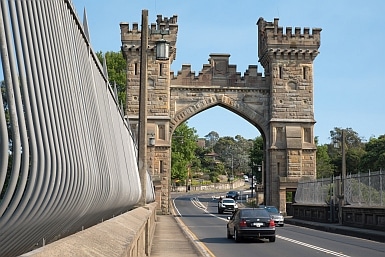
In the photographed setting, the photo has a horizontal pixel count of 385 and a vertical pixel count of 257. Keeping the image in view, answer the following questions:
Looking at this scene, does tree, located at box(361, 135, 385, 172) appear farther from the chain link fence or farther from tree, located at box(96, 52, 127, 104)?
the chain link fence

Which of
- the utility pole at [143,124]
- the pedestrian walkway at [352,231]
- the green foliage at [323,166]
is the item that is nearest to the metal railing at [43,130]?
the utility pole at [143,124]

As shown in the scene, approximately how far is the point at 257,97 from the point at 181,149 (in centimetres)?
4205

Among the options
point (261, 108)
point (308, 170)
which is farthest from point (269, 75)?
point (308, 170)

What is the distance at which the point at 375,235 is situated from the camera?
2427cm

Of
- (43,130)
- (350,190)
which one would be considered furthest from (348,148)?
(43,130)

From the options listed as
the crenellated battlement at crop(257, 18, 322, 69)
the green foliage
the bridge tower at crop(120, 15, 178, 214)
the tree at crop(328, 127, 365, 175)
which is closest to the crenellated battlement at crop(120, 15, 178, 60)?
the bridge tower at crop(120, 15, 178, 214)

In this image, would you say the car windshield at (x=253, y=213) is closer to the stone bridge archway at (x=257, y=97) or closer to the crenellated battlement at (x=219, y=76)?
the stone bridge archway at (x=257, y=97)

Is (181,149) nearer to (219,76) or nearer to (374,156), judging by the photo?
(374,156)

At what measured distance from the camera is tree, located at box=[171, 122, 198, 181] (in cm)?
8644

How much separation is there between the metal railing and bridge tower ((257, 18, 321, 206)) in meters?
43.8

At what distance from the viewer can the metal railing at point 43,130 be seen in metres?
2.70

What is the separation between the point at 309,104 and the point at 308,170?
529cm

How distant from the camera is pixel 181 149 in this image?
300 feet

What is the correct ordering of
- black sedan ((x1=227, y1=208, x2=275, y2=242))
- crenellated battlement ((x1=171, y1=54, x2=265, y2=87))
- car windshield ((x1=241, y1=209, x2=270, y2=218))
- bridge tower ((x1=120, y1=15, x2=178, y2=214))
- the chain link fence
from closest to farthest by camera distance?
black sedan ((x1=227, y1=208, x2=275, y2=242)), car windshield ((x1=241, y1=209, x2=270, y2=218)), the chain link fence, bridge tower ((x1=120, y1=15, x2=178, y2=214)), crenellated battlement ((x1=171, y1=54, x2=265, y2=87))
